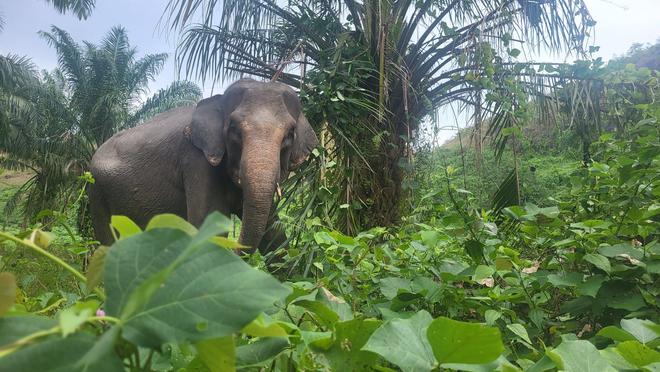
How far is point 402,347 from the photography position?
0.47 m

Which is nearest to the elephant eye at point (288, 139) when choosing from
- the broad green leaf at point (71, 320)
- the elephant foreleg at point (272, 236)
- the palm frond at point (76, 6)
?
the elephant foreleg at point (272, 236)

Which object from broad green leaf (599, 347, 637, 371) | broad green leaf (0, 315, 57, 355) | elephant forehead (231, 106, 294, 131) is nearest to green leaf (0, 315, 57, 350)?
broad green leaf (0, 315, 57, 355)

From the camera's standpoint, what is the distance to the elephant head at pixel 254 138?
2578 mm

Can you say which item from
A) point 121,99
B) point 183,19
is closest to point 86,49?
point 121,99

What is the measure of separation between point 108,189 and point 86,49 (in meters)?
12.3

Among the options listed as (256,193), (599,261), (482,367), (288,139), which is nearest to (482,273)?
(599,261)

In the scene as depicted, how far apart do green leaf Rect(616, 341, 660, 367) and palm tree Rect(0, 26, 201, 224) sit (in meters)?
13.5

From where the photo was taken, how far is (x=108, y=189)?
382 cm

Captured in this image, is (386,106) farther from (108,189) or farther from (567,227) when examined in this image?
(567,227)

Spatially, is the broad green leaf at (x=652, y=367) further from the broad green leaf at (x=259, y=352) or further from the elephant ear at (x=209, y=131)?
the elephant ear at (x=209, y=131)

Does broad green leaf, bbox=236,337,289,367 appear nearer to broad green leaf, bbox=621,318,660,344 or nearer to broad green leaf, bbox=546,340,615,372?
broad green leaf, bbox=546,340,615,372

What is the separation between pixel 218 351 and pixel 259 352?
133mm

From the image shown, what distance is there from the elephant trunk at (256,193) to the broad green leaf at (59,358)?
2.26 meters

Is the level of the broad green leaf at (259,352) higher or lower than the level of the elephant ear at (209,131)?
lower
